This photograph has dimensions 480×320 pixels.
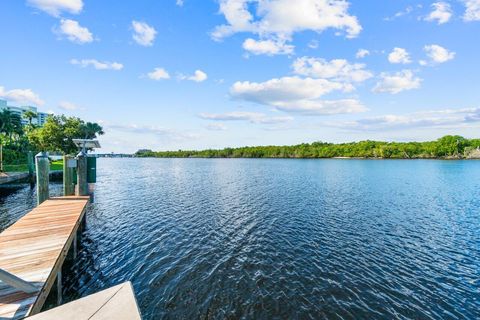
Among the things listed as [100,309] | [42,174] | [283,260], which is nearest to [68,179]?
[42,174]

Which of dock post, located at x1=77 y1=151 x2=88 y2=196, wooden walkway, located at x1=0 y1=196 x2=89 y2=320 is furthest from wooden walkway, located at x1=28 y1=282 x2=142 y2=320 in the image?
dock post, located at x1=77 y1=151 x2=88 y2=196

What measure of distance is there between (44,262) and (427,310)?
1183 centimetres

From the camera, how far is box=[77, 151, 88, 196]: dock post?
15.6m

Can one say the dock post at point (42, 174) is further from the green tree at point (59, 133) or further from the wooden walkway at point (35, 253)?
the green tree at point (59, 133)

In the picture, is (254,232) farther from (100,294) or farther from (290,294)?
(100,294)

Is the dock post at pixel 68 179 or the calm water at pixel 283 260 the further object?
the dock post at pixel 68 179

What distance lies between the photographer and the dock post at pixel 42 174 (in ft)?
45.1

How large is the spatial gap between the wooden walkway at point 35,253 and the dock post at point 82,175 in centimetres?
319

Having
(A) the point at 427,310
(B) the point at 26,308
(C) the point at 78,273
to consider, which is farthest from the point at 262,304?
(C) the point at 78,273

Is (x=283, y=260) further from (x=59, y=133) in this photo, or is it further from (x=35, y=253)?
(x=59, y=133)

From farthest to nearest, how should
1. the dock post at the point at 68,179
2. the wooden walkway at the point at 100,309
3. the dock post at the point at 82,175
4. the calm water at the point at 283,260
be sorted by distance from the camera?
the dock post at the point at 68,179 < the dock post at the point at 82,175 < the calm water at the point at 283,260 < the wooden walkway at the point at 100,309

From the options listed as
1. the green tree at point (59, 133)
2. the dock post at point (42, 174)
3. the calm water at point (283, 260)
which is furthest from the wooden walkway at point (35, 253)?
the green tree at point (59, 133)

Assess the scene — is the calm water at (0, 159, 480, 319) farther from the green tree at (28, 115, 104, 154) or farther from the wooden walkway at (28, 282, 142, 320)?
the green tree at (28, 115, 104, 154)

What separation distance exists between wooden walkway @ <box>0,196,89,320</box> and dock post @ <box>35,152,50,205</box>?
2307mm
